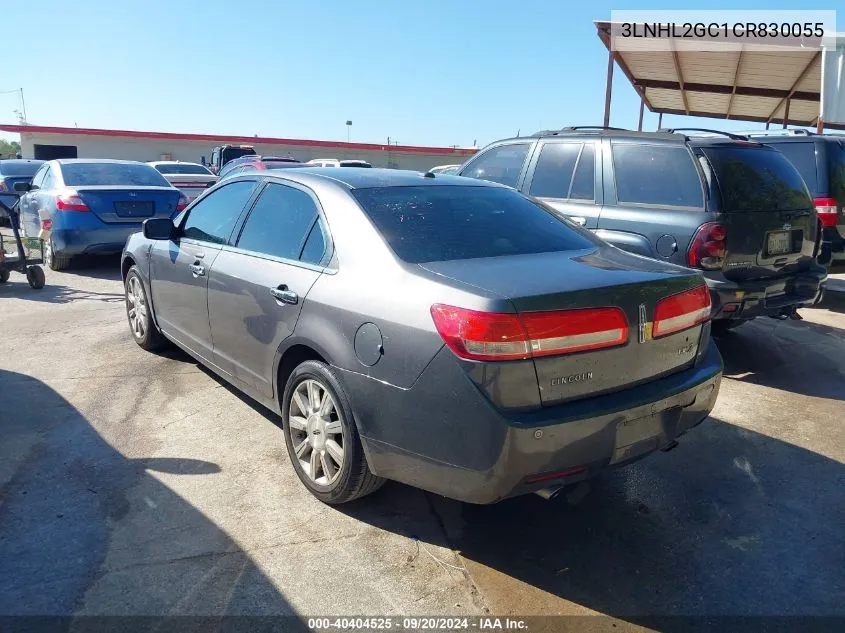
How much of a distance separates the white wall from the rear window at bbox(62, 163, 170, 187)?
2642 centimetres

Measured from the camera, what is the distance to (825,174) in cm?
793

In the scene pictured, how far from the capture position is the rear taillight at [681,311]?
2980mm

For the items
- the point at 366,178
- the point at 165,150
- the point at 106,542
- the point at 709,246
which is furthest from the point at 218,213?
the point at 165,150

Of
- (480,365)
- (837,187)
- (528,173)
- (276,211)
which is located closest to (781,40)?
(837,187)

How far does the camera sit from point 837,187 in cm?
795

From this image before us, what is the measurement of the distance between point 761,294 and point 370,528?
374cm

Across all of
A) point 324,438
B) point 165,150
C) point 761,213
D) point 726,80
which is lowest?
point 324,438

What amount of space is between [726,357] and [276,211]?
425 cm

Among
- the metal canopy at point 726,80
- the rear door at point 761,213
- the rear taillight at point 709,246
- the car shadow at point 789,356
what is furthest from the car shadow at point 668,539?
the metal canopy at point 726,80

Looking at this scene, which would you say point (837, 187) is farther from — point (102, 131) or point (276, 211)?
point (102, 131)

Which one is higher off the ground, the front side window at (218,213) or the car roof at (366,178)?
the car roof at (366,178)

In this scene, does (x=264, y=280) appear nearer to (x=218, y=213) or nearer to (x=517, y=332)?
(x=218, y=213)

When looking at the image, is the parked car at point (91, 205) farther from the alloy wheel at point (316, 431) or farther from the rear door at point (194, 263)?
the alloy wheel at point (316, 431)

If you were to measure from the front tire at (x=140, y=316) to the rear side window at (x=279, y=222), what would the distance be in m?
1.87
